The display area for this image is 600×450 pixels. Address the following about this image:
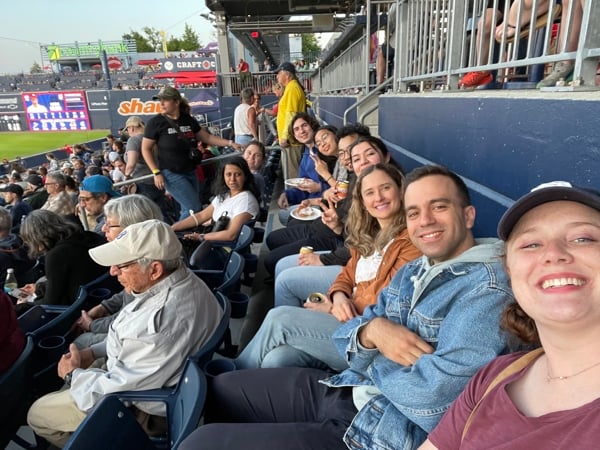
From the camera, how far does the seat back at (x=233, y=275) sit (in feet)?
7.75

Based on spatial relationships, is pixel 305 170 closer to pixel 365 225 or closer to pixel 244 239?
pixel 244 239

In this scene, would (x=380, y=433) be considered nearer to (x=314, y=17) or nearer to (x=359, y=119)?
(x=359, y=119)

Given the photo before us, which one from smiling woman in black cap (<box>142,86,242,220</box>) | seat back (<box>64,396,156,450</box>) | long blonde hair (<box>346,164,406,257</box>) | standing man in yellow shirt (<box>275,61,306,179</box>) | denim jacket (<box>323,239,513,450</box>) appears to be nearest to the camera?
denim jacket (<box>323,239,513,450</box>)

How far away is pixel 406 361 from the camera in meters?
1.30

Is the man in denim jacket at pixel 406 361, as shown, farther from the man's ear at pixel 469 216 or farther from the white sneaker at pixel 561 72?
the white sneaker at pixel 561 72

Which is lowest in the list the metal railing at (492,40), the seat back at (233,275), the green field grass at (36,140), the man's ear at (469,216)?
the green field grass at (36,140)

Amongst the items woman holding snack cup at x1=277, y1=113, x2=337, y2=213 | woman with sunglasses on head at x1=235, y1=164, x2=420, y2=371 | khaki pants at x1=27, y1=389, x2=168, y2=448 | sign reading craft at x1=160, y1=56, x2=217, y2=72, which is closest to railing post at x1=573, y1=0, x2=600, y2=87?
woman with sunglasses on head at x1=235, y1=164, x2=420, y2=371

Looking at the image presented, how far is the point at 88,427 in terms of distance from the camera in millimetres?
1323

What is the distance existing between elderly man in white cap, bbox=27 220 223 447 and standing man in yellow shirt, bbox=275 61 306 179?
389 centimetres

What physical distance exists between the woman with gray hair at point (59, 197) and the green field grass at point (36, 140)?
31.2m

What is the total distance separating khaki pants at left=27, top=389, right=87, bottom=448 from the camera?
180cm

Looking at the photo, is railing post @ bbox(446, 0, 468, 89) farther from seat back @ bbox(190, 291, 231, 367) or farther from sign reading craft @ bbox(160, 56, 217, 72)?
sign reading craft @ bbox(160, 56, 217, 72)

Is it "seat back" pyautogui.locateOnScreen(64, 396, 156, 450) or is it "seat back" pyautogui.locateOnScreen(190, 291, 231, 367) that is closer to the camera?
"seat back" pyautogui.locateOnScreen(64, 396, 156, 450)

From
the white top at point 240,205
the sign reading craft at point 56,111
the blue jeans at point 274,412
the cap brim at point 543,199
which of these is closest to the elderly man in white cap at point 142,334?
the blue jeans at point 274,412
